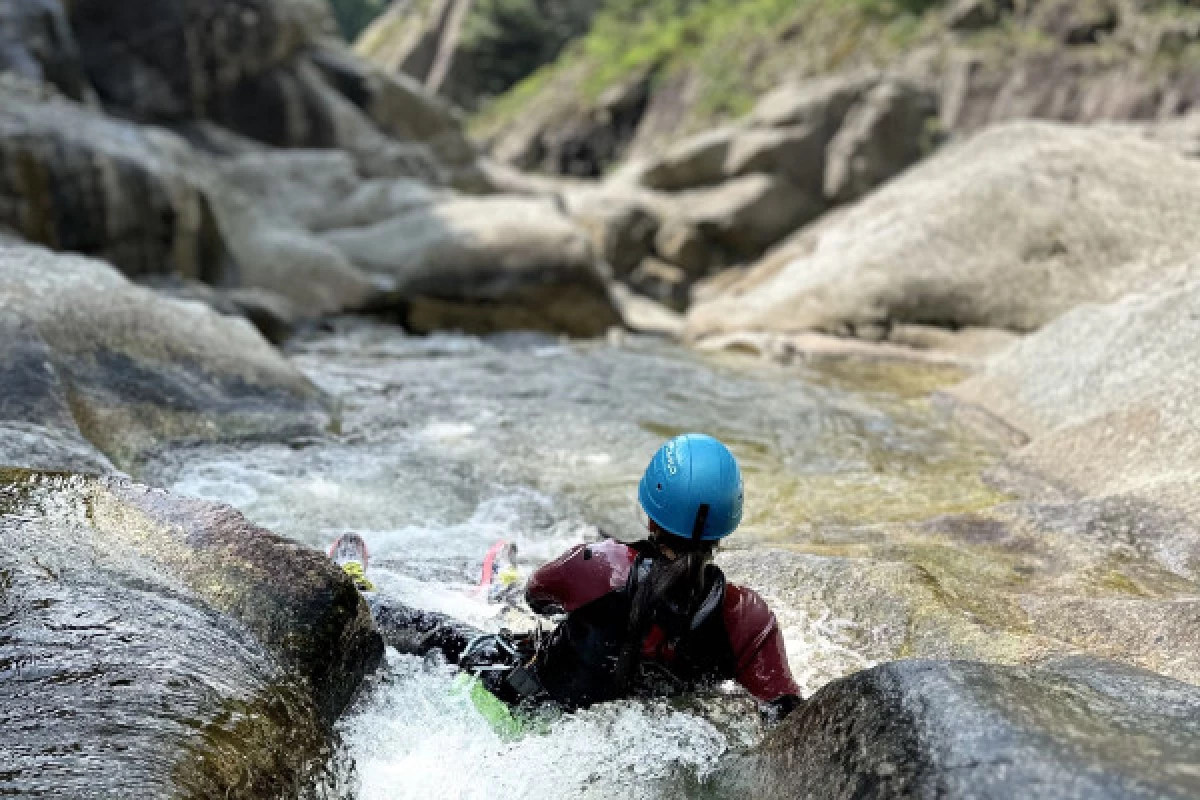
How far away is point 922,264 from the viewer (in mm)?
11227

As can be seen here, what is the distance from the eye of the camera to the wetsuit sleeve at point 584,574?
312cm

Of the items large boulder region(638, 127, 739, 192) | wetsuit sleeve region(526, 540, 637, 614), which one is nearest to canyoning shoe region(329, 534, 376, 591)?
wetsuit sleeve region(526, 540, 637, 614)

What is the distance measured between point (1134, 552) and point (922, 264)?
687 cm

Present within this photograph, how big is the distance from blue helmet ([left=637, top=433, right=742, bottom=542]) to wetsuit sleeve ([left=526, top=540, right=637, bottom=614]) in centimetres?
22

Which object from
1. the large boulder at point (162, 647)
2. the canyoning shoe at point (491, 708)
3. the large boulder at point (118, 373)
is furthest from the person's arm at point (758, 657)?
the large boulder at point (118, 373)

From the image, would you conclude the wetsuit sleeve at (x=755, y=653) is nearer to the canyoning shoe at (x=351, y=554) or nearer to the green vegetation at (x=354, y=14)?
the canyoning shoe at (x=351, y=554)

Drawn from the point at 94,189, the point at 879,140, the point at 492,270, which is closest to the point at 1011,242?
the point at 492,270

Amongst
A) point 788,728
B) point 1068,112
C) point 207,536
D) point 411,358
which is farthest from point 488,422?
point 1068,112

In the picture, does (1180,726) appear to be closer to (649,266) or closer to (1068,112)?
(649,266)

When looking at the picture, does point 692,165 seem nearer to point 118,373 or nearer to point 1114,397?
point 1114,397

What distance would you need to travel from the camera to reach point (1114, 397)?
21.9 ft

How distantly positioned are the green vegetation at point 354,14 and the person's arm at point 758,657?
60141mm

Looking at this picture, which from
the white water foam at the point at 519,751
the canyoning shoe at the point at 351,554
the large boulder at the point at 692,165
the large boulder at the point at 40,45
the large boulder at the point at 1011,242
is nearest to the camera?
the white water foam at the point at 519,751

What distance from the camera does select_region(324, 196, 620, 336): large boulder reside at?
42.0ft
